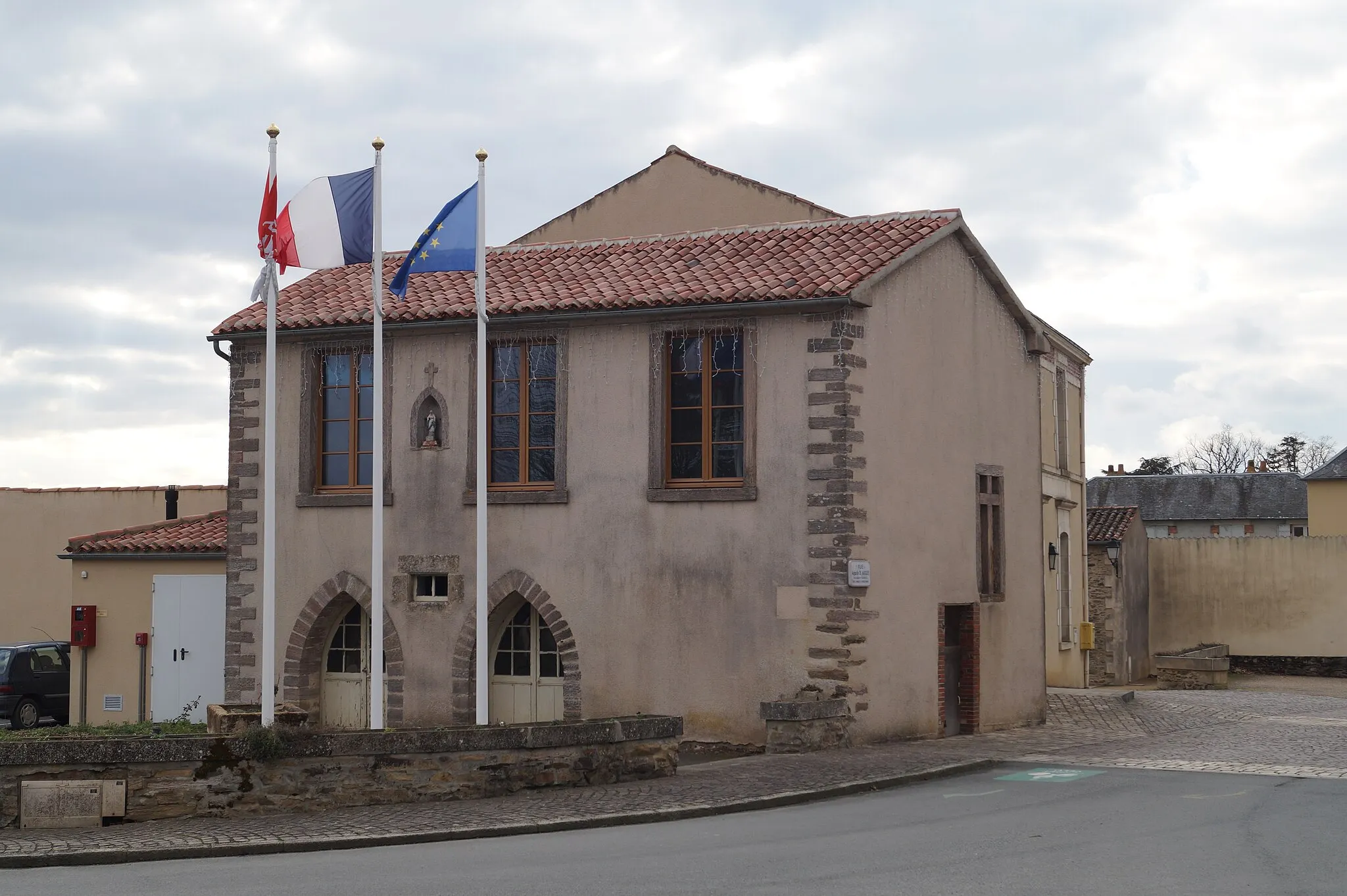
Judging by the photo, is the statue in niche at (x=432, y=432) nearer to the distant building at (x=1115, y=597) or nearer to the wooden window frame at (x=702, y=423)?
the wooden window frame at (x=702, y=423)

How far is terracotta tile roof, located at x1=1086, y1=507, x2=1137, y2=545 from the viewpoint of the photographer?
35.9 m

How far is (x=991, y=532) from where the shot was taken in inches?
846

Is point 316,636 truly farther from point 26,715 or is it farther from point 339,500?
point 26,715

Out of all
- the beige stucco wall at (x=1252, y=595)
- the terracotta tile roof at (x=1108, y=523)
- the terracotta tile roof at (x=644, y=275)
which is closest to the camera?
the terracotta tile roof at (x=644, y=275)

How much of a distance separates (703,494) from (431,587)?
4020 mm

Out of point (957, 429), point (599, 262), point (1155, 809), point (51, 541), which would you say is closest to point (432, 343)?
point (599, 262)

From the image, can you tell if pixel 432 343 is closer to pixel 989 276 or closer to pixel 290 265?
pixel 290 265

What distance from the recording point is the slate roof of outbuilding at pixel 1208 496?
2494 inches

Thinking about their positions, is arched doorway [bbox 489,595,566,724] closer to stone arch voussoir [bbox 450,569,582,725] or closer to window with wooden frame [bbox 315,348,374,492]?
stone arch voussoir [bbox 450,569,582,725]

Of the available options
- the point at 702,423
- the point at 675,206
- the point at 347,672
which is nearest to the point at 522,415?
the point at 702,423

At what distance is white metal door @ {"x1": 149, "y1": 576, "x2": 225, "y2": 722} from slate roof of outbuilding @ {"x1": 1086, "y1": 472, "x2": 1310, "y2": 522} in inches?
1850

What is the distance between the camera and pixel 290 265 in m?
15.0

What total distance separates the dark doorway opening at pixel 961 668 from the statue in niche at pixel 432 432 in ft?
23.0

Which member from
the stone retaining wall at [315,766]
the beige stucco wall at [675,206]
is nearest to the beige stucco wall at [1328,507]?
the beige stucco wall at [675,206]
